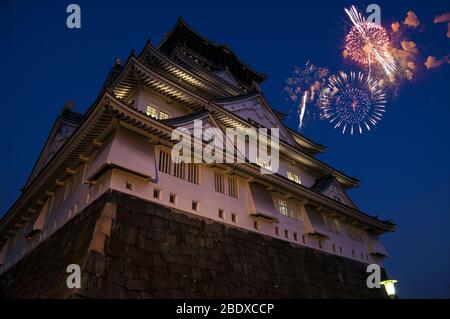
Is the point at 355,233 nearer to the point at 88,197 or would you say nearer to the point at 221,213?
the point at 221,213

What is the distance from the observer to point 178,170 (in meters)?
12.9

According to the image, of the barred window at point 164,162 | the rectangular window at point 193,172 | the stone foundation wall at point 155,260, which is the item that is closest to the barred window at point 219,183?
the rectangular window at point 193,172

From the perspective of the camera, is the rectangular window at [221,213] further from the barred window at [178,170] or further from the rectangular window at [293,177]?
the rectangular window at [293,177]

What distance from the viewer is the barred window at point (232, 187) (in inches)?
577

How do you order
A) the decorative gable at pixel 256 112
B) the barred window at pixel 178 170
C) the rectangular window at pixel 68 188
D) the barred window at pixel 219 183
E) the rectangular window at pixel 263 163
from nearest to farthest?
the barred window at pixel 178 170 → the rectangular window at pixel 68 188 → the barred window at pixel 219 183 → the rectangular window at pixel 263 163 → the decorative gable at pixel 256 112

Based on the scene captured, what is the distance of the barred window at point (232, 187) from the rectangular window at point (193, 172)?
2.08 meters

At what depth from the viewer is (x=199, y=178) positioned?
13.5 meters

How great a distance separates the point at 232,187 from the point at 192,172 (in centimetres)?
261

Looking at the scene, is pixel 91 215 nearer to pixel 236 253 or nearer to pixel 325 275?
pixel 236 253

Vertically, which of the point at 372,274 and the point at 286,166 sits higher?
the point at 286,166

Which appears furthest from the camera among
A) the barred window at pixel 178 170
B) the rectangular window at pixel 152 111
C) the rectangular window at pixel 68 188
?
the rectangular window at pixel 152 111

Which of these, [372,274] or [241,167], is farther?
[372,274]
